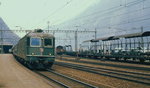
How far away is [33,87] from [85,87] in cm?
272

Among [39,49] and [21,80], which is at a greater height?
[39,49]

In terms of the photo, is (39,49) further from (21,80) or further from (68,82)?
(68,82)

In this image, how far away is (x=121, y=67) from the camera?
30.0 metres

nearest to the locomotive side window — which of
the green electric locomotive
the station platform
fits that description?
the green electric locomotive

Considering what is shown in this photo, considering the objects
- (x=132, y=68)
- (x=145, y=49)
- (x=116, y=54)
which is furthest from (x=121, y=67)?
(x=116, y=54)

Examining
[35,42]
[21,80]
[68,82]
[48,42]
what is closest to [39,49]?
[35,42]

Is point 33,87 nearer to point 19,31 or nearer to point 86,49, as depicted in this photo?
point 86,49

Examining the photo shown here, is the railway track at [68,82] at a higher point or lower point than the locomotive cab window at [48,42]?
lower

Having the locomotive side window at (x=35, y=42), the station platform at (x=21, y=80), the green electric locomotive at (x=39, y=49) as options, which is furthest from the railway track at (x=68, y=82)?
the locomotive side window at (x=35, y=42)

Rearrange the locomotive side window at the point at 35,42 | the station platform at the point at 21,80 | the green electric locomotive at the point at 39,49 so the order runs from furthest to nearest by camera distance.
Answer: the locomotive side window at the point at 35,42 < the green electric locomotive at the point at 39,49 < the station platform at the point at 21,80

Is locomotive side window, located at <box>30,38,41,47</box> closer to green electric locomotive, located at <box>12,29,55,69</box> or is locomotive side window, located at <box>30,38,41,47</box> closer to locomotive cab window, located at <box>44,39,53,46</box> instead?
green electric locomotive, located at <box>12,29,55,69</box>

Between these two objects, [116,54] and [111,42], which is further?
[111,42]

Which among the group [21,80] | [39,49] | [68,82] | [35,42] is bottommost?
[68,82]

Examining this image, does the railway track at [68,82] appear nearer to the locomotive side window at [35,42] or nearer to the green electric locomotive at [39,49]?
the green electric locomotive at [39,49]
